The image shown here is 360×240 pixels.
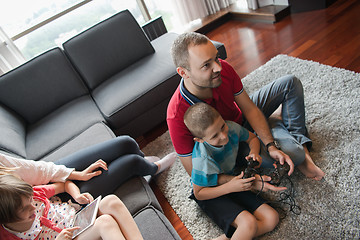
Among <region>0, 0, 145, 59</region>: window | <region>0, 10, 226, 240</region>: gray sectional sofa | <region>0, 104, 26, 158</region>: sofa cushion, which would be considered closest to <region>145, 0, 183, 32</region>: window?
<region>0, 0, 145, 59</region>: window

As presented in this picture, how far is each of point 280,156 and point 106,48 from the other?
6.16 feet

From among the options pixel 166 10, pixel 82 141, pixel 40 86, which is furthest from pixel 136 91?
pixel 166 10

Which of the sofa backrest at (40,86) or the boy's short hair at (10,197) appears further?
the sofa backrest at (40,86)

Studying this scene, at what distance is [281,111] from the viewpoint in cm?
155

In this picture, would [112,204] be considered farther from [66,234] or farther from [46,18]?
[46,18]

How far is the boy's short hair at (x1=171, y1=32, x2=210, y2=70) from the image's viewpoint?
1.19 m

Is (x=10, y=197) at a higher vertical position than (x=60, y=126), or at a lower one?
higher

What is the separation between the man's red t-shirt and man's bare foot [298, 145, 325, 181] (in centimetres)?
50

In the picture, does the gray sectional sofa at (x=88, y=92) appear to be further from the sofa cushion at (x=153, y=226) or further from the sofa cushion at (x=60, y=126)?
the sofa cushion at (x=153, y=226)

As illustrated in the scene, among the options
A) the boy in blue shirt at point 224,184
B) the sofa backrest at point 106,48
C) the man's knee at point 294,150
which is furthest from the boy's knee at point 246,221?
the sofa backrest at point 106,48

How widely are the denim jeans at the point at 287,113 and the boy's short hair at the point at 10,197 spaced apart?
1.17 m

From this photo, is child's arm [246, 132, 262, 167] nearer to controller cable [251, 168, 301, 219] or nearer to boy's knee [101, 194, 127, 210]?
controller cable [251, 168, 301, 219]

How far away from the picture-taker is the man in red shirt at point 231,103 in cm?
120

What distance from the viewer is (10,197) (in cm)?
98
